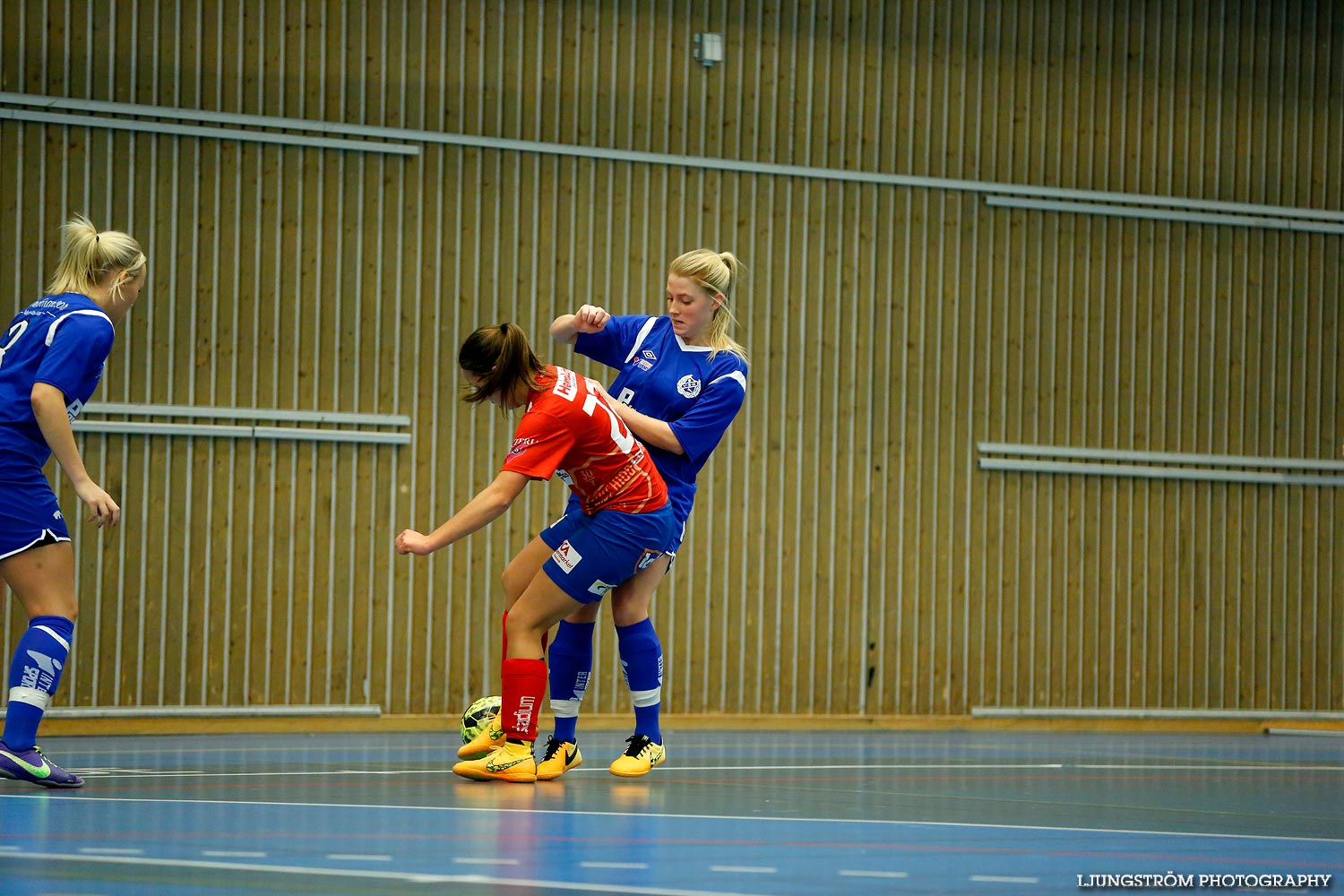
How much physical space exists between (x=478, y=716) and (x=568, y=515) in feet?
3.94

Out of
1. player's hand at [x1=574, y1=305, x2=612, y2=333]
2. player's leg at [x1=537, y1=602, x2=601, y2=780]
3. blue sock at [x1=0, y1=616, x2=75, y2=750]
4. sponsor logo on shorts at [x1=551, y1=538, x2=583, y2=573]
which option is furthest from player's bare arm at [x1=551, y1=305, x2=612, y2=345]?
blue sock at [x1=0, y1=616, x2=75, y2=750]

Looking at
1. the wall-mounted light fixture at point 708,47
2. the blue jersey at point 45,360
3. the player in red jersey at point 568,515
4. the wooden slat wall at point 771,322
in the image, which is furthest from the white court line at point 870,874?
the wall-mounted light fixture at point 708,47

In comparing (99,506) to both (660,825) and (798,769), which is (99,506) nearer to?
(660,825)

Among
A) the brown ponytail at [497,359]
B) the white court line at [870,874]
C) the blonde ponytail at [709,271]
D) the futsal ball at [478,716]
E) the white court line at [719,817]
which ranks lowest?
the white court line at [719,817]

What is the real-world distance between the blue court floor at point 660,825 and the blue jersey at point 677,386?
1109 millimetres

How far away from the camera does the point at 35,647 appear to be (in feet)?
14.7

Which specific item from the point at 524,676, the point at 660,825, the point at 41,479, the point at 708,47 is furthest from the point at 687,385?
the point at 708,47

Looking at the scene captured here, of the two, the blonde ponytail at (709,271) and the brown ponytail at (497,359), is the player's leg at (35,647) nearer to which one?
the brown ponytail at (497,359)

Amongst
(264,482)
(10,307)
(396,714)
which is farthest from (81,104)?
(396,714)

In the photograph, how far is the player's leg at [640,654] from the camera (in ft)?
17.2

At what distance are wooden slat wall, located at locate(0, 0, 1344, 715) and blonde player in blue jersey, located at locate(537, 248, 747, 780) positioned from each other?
361 cm

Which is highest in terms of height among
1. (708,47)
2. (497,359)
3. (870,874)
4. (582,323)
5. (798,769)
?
(708,47)

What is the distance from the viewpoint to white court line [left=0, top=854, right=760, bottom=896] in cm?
286

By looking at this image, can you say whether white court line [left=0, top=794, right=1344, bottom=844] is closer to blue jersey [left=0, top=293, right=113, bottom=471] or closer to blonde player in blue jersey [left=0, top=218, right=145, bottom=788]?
blonde player in blue jersey [left=0, top=218, right=145, bottom=788]
